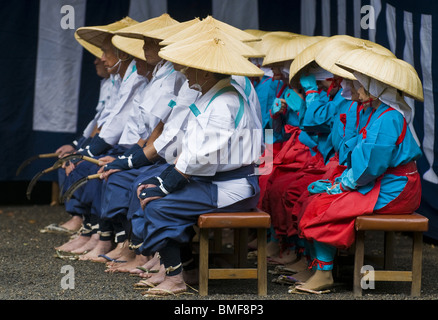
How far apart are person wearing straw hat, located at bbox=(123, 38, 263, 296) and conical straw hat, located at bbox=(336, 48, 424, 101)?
58 centimetres

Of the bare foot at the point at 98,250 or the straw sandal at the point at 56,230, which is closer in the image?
the bare foot at the point at 98,250

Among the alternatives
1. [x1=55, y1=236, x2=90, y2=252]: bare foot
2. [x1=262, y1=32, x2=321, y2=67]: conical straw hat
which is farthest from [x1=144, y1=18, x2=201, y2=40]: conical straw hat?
[x1=55, y1=236, x2=90, y2=252]: bare foot

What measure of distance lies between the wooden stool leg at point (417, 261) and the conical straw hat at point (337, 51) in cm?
109

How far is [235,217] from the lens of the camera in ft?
15.6

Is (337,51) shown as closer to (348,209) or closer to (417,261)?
(348,209)

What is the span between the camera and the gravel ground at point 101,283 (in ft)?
15.9

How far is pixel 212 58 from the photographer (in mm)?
4859

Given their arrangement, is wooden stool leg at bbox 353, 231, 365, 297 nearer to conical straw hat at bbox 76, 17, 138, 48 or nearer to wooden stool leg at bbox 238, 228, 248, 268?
wooden stool leg at bbox 238, 228, 248, 268

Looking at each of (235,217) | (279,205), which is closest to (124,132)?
(279,205)

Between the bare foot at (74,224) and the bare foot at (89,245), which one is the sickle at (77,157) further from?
the bare foot at (74,224)

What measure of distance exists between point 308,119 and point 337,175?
544 millimetres

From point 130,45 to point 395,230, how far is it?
2.79 meters

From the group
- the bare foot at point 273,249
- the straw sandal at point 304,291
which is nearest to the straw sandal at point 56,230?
the bare foot at point 273,249

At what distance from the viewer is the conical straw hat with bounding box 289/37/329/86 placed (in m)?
5.59
